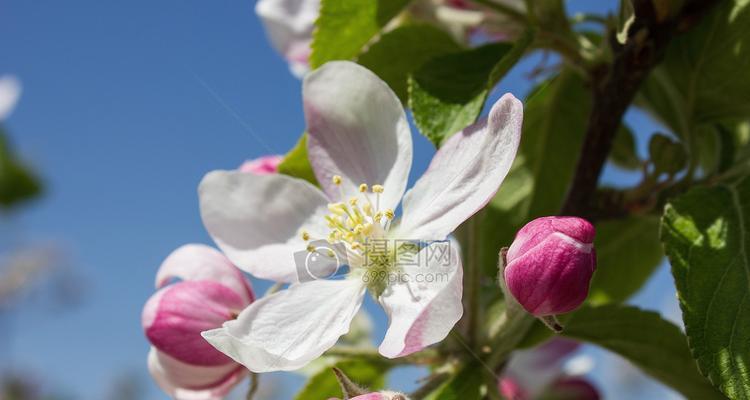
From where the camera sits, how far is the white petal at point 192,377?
110cm

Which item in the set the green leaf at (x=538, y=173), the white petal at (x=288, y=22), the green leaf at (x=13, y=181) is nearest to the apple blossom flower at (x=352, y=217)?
the green leaf at (x=538, y=173)

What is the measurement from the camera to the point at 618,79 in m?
1.19

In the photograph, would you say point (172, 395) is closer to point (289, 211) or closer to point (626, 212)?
point (289, 211)

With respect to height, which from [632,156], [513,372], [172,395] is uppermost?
[172,395]

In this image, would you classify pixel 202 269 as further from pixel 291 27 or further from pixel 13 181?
pixel 13 181

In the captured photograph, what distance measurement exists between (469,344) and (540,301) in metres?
0.33

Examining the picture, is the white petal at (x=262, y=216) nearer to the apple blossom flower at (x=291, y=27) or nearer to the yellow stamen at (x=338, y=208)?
the yellow stamen at (x=338, y=208)

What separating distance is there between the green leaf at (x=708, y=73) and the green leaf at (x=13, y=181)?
173 inches

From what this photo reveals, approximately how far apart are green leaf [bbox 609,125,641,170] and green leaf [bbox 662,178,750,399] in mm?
455

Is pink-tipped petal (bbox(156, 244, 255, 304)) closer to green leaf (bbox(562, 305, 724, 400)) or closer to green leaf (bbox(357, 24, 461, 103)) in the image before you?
green leaf (bbox(357, 24, 461, 103))

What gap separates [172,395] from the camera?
116cm

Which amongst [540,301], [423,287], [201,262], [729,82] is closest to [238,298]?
[201,262]

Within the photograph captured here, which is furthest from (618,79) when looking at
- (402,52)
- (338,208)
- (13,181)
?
(13,181)

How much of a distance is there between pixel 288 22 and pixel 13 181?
390 centimetres
